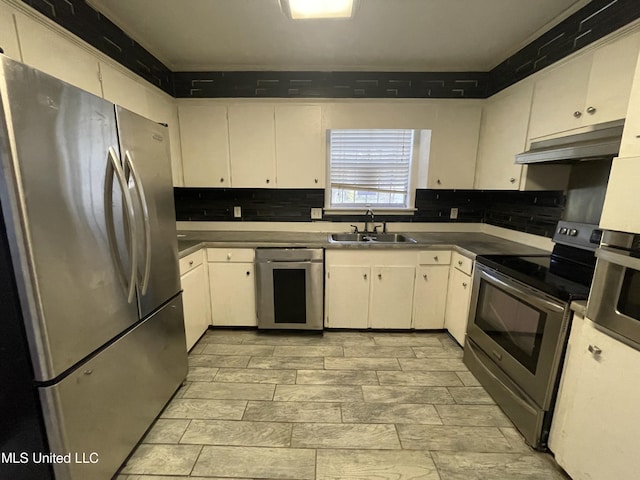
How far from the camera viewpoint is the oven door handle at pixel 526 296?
1.35m

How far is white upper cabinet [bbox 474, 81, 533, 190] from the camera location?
209 centimetres

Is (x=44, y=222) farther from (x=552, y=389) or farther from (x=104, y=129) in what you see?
(x=552, y=389)

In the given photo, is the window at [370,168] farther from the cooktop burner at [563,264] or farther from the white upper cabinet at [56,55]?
the white upper cabinet at [56,55]

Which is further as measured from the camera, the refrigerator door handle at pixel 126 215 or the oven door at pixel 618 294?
the refrigerator door handle at pixel 126 215

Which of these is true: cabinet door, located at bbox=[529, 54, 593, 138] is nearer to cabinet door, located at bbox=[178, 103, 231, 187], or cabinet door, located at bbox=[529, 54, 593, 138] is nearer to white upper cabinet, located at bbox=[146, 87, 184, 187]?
cabinet door, located at bbox=[178, 103, 231, 187]

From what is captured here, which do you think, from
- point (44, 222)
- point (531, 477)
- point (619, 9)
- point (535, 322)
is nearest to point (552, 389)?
point (535, 322)

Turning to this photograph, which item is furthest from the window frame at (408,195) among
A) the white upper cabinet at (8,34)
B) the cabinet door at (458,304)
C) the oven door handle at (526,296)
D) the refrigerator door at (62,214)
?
the white upper cabinet at (8,34)

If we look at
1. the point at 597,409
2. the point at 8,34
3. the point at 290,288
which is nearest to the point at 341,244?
the point at 290,288

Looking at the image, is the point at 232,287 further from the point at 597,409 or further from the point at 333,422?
the point at 597,409

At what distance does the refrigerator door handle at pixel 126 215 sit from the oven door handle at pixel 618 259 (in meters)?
2.05

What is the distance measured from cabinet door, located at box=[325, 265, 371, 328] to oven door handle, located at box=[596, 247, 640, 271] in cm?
155

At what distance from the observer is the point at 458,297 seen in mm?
2354

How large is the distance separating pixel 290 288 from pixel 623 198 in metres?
2.14

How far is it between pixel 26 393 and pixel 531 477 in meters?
2.20
